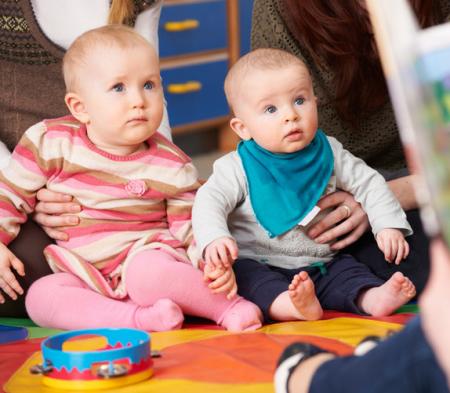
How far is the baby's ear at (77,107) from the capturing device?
159cm

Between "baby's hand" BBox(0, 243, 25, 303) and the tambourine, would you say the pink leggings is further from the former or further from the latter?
the tambourine

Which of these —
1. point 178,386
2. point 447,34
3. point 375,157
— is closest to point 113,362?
point 178,386

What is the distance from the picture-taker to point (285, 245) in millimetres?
1590

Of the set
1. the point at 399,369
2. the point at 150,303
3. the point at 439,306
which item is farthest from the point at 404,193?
the point at 439,306

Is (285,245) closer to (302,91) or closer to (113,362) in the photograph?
(302,91)

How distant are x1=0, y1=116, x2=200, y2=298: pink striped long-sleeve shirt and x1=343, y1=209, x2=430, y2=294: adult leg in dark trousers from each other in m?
0.30

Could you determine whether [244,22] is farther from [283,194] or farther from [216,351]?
[216,351]

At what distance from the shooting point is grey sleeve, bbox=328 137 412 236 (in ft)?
5.13

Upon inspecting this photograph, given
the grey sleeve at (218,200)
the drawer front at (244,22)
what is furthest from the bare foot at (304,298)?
the drawer front at (244,22)

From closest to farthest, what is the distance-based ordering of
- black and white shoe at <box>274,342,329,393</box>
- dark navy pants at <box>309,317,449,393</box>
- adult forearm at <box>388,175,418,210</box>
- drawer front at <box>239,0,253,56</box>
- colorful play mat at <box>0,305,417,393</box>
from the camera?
dark navy pants at <box>309,317,449,393</box>
black and white shoe at <box>274,342,329,393</box>
colorful play mat at <box>0,305,417,393</box>
adult forearm at <box>388,175,418,210</box>
drawer front at <box>239,0,253,56</box>

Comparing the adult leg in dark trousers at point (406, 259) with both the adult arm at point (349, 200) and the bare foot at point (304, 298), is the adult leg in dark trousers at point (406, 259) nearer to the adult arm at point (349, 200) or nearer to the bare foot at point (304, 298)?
the adult arm at point (349, 200)

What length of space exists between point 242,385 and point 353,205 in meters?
0.54

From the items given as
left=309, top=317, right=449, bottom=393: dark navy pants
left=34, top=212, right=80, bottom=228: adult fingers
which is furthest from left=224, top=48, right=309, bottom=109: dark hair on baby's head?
left=309, top=317, right=449, bottom=393: dark navy pants

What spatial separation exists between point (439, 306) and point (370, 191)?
918 millimetres
